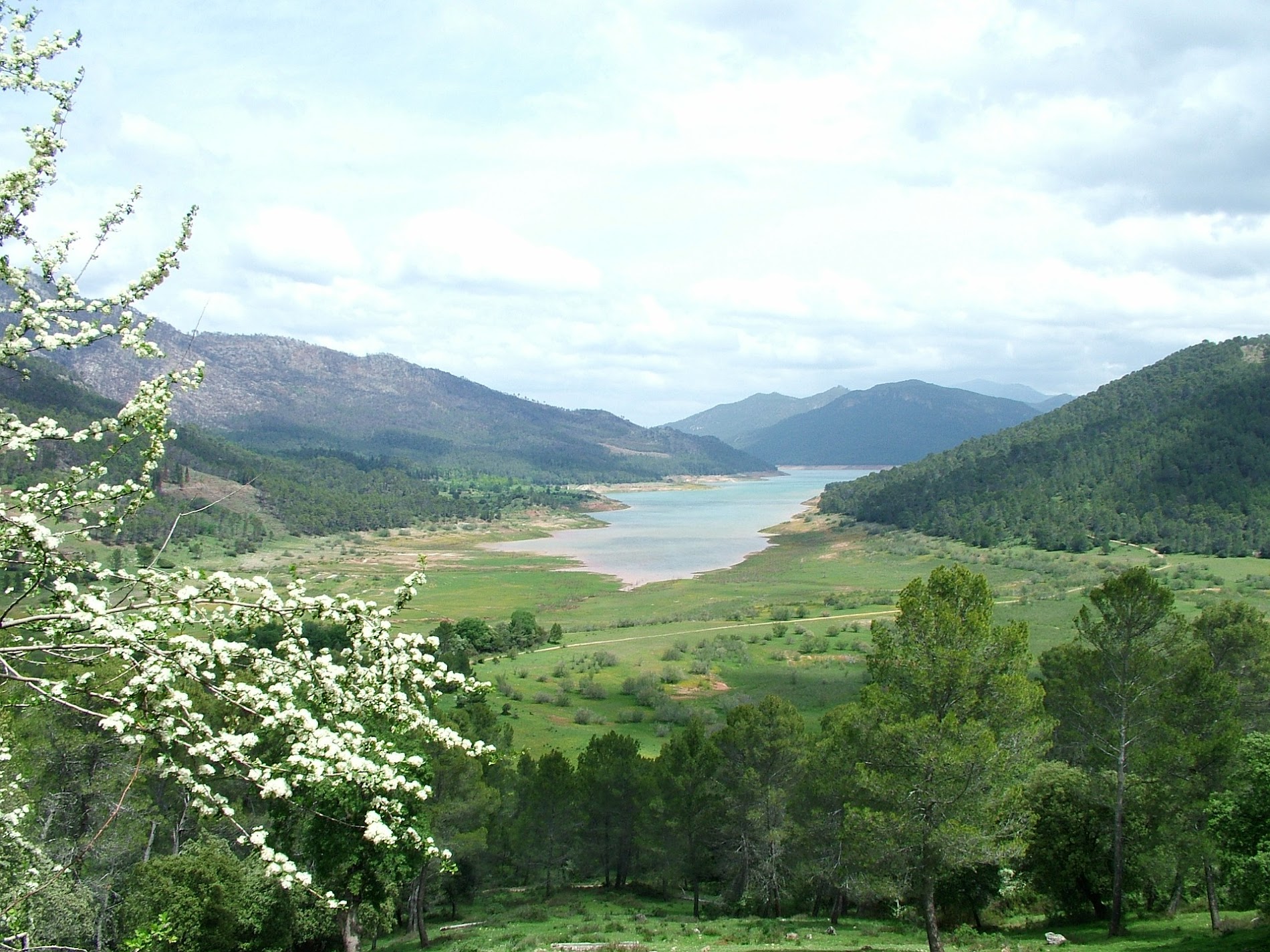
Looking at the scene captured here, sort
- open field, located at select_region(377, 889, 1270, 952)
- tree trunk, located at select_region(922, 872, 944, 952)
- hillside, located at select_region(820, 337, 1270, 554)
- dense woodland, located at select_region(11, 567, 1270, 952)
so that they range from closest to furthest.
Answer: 1. tree trunk, located at select_region(922, 872, 944, 952)
2. dense woodland, located at select_region(11, 567, 1270, 952)
3. open field, located at select_region(377, 889, 1270, 952)
4. hillside, located at select_region(820, 337, 1270, 554)

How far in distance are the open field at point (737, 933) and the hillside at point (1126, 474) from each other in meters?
93.2

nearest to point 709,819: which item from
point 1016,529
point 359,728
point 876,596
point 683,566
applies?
point 359,728

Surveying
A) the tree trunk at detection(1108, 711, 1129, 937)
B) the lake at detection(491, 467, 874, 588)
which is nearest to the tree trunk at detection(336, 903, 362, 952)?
the tree trunk at detection(1108, 711, 1129, 937)

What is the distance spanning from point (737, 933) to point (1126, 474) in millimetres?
127796

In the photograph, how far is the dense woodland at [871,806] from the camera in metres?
15.8

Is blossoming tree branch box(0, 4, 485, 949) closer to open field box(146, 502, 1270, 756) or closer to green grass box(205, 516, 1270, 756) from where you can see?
open field box(146, 502, 1270, 756)

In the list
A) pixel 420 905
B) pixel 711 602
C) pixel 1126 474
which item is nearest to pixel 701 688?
pixel 420 905

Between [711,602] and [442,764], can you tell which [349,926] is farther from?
[711,602]

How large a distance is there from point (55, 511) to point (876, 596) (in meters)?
82.8

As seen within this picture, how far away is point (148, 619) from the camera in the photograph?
5352 millimetres

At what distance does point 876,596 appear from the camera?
3250 inches

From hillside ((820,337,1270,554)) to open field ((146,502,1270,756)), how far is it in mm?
Result: 7310

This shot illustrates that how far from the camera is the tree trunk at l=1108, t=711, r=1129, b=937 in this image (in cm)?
1864

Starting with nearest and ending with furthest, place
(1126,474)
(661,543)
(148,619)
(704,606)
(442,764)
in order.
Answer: (148,619), (442,764), (704,606), (1126,474), (661,543)
